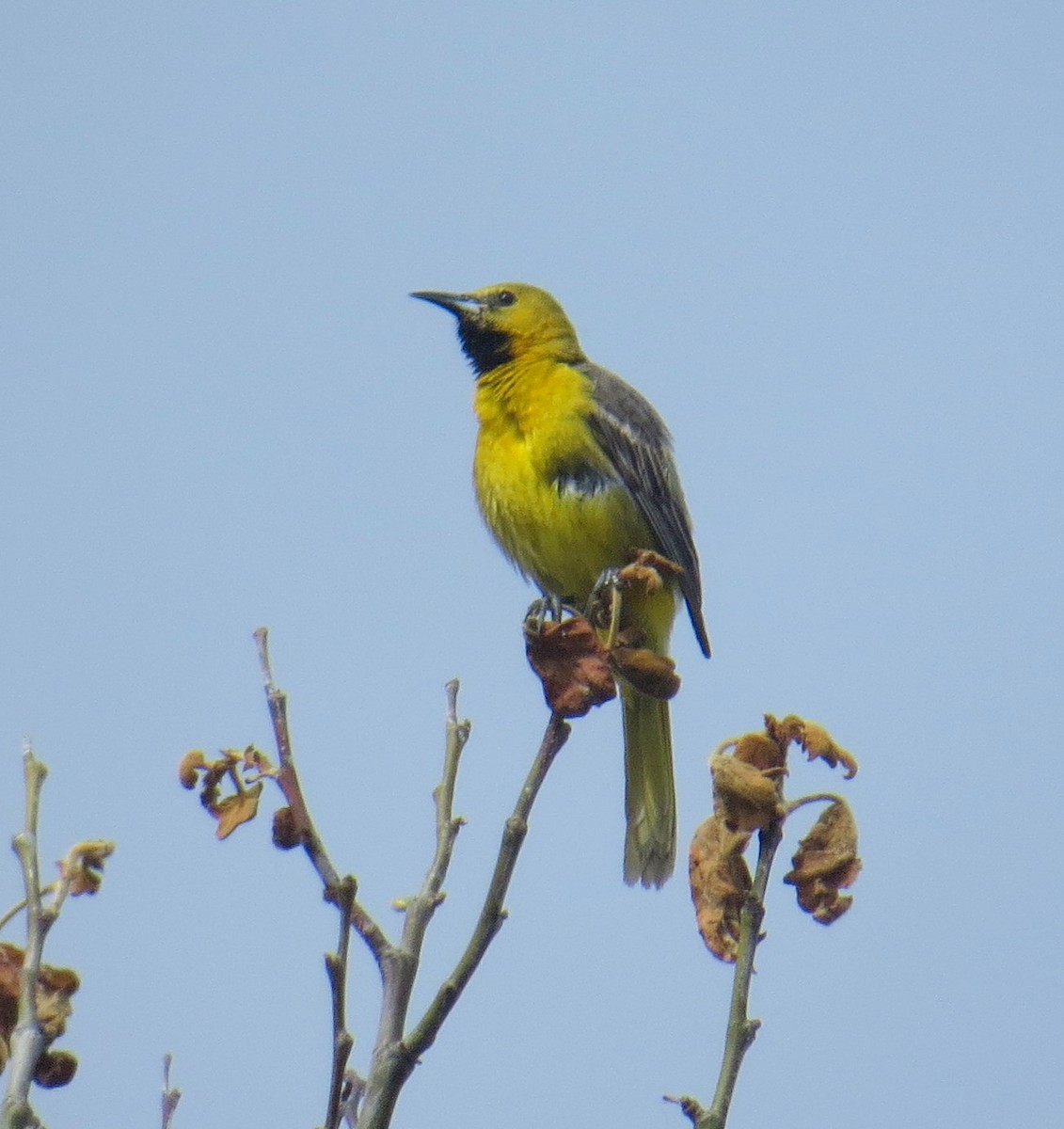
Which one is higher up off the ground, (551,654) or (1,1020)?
(551,654)

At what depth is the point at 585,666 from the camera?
283 centimetres

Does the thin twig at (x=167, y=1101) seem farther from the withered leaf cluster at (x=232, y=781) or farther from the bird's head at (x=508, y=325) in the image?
the bird's head at (x=508, y=325)

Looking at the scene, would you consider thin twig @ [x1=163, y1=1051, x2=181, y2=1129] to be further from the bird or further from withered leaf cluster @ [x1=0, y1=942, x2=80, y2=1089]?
the bird

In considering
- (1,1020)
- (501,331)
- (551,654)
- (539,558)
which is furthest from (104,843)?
(501,331)

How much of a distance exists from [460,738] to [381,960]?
40 centimetres

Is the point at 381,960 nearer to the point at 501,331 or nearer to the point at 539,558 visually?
the point at 539,558

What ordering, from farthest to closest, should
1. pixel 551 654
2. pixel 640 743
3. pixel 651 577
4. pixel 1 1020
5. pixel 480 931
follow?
1. pixel 640 743
2. pixel 651 577
3. pixel 551 654
4. pixel 1 1020
5. pixel 480 931

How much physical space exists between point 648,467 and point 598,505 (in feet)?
1.31

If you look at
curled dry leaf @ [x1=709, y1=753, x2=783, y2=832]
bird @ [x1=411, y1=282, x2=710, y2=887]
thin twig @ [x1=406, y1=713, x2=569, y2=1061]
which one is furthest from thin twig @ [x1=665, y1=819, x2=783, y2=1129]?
bird @ [x1=411, y1=282, x2=710, y2=887]

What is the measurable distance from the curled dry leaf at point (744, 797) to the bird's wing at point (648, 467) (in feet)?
10.0

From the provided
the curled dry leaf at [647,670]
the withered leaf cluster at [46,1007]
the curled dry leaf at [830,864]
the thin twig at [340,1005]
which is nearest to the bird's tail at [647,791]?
the curled dry leaf at [647,670]

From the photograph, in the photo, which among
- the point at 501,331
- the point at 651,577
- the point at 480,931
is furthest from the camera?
the point at 501,331

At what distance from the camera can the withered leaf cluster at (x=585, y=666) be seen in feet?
9.14

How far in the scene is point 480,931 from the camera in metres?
2.18
